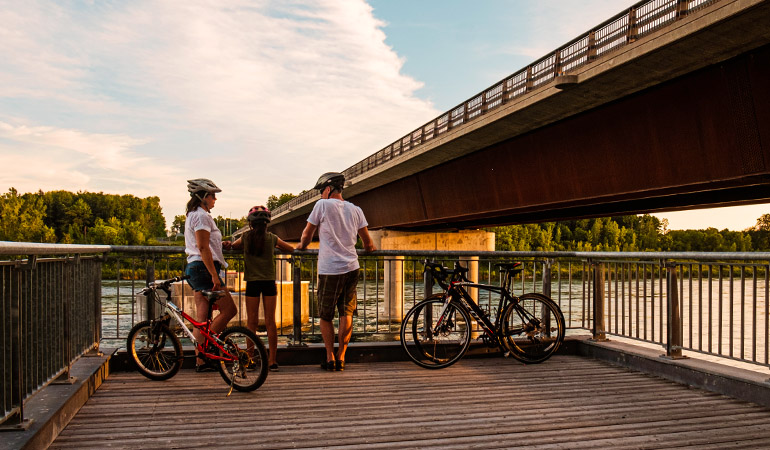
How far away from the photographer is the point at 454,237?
36.4 m

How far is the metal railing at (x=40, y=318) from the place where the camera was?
408 cm

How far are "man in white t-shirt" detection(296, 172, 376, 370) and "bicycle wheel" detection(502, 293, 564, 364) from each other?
205 centimetres

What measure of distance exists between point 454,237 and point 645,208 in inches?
665

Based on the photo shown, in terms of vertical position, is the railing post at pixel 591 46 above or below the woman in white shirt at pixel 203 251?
above

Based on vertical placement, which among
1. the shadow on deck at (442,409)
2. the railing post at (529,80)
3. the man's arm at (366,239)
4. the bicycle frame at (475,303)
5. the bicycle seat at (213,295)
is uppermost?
the railing post at (529,80)

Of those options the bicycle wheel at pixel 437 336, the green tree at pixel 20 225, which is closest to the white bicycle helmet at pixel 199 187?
the bicycle wheel at pixel 437 336

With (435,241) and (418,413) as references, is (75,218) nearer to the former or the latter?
(435,241)

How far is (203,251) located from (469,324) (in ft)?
10.4

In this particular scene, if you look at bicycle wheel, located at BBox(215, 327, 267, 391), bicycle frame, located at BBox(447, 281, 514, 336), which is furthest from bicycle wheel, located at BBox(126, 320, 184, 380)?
bicycle frame, located at BBox(447, 281, 514, 336)

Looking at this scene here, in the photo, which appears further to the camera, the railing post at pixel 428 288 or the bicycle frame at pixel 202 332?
the railing post at pixel 428 288

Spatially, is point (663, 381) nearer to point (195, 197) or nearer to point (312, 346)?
point (312, 346)

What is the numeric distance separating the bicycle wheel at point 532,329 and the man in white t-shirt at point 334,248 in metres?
2.05

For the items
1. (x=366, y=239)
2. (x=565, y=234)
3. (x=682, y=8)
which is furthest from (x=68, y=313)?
(x=565, y=234)

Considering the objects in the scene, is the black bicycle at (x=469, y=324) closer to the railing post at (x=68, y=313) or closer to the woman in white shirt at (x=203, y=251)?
the woman in white shirt at (x=203, y=251)
